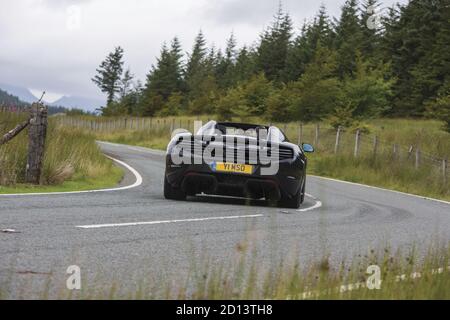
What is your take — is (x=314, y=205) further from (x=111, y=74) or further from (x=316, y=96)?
(x=111, y=74)

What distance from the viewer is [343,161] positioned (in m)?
23.6

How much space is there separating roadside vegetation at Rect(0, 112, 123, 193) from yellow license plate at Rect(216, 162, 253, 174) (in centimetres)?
→ 302

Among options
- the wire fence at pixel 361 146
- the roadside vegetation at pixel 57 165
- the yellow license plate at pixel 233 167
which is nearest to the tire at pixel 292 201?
the yellow license plate at pixel 233 167

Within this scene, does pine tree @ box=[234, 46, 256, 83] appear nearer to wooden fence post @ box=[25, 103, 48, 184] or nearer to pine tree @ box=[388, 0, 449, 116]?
pine tree @ box=[388, 0, 449, 116]

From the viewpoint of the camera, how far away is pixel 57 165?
11.3m

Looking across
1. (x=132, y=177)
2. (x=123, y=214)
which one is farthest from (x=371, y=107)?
(x=123, y=214)

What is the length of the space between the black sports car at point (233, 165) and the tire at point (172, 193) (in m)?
0.11

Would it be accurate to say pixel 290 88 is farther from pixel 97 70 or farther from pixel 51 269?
pixel 97 70

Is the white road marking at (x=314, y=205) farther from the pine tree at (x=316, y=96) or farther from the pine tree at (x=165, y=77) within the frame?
the pine tree at (x=165, y=77)

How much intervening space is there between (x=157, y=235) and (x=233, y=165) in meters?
3.06

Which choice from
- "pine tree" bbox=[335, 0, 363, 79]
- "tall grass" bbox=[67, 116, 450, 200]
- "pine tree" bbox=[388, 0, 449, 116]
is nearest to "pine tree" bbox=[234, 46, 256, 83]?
"pine tree" bbox=[335, 0, 363, 79]

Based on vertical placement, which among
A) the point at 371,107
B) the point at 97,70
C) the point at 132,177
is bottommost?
the point at 132,177
